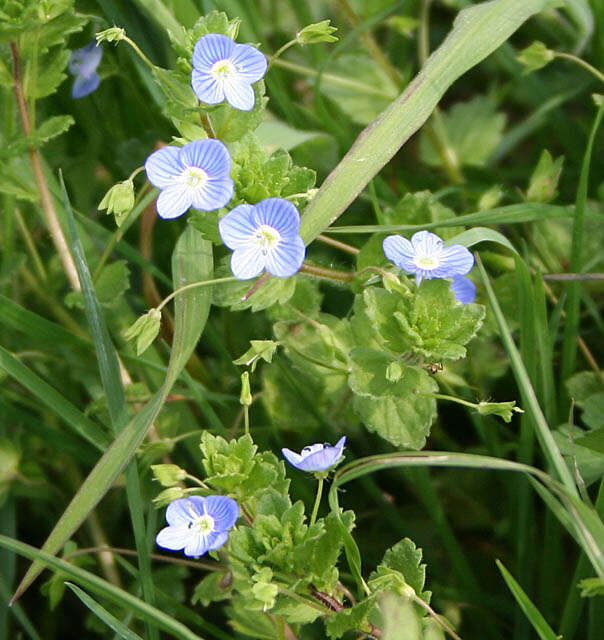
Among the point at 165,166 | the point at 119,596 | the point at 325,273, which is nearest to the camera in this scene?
the point at 119,596

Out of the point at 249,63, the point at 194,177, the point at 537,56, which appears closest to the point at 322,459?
the point at 194,177

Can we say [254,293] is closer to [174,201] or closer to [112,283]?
[174,201]

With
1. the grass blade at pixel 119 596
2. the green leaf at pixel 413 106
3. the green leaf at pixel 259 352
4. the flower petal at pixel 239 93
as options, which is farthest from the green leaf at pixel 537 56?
the grass blade at pixel 119 596

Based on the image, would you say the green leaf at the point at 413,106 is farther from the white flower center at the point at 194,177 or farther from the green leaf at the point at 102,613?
the green leaf at the point at 102,613

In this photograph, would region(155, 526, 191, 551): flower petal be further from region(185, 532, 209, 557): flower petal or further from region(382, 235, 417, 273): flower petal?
region(382, 235, 417, 273): flower petal

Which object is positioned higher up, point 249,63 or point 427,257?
point 249,63

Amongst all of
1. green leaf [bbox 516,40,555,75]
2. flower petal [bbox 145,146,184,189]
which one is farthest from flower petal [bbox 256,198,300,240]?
green leaf [bbox 516,40,555,75]
